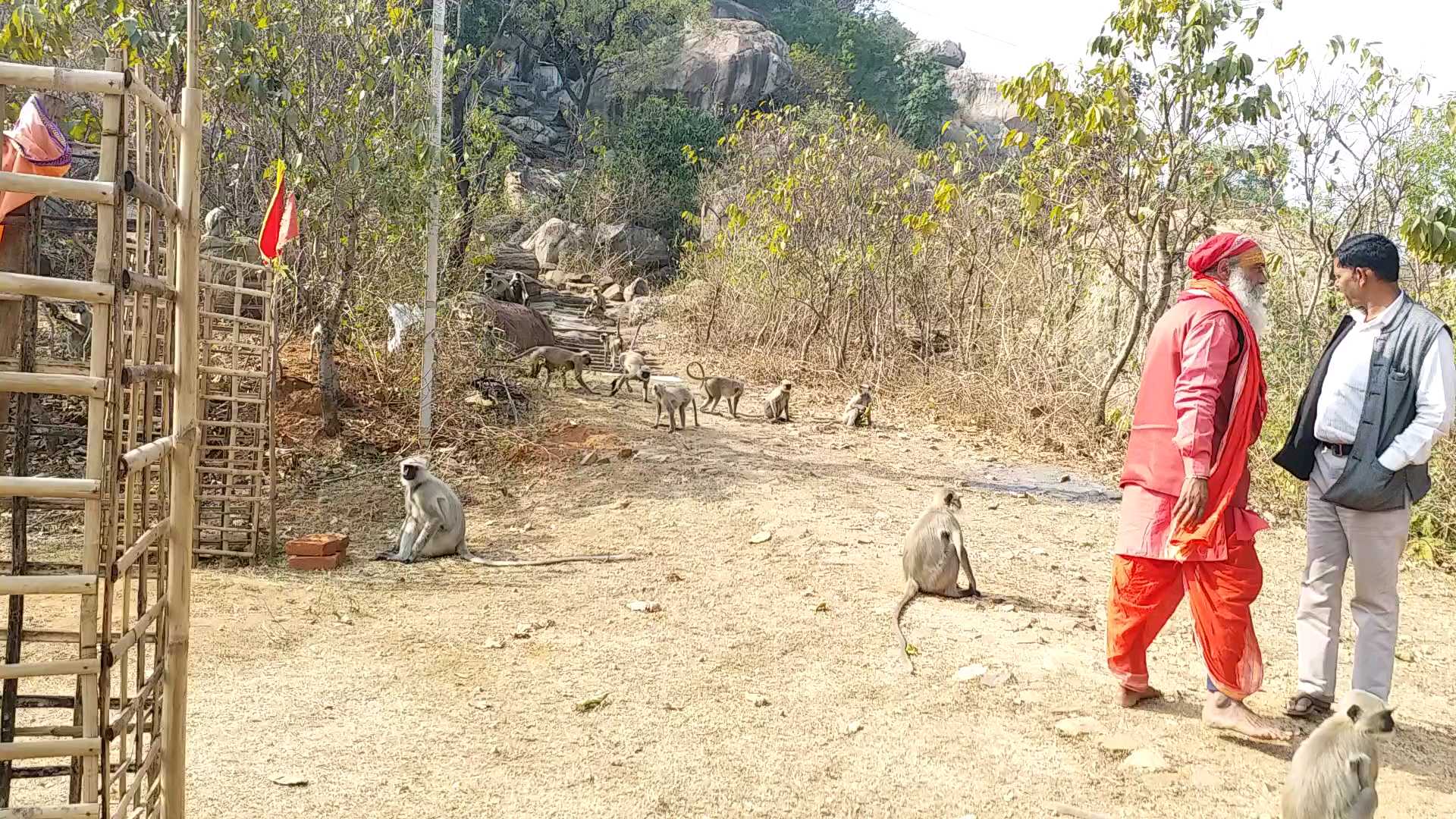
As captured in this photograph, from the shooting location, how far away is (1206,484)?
164 inches

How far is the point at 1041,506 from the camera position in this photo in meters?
9.09

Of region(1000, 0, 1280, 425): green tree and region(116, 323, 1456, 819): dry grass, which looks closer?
region(116, 323, 1456, 819): dry grass

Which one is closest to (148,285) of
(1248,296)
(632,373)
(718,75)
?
(1248,296)

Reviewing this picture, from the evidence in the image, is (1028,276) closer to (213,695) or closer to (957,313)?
(957,313)

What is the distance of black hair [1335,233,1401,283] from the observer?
14.2 feet

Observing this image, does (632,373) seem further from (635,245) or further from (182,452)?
(635,245)

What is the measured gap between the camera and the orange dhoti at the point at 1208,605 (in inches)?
167

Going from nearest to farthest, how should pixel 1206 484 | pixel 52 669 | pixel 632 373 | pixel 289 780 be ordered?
1. pixel 52 669
2. pixel 289 780
3. pixel 1206 484
4. pixel 632 373

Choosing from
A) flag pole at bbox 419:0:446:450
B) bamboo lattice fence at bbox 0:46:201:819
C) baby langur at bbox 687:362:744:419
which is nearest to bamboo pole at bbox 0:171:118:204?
bamboo lattice fence at bbox 0:46:201:819

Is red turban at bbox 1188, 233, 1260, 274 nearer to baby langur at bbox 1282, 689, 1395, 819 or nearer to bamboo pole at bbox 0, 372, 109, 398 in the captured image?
baby langur at bbox 1282, 689, 1395, 819

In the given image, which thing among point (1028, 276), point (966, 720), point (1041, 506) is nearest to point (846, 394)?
point (1028, 276)

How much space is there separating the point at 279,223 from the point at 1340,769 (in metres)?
6.95

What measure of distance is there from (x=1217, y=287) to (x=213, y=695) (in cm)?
472

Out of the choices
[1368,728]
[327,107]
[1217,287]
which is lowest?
[1368,728]
